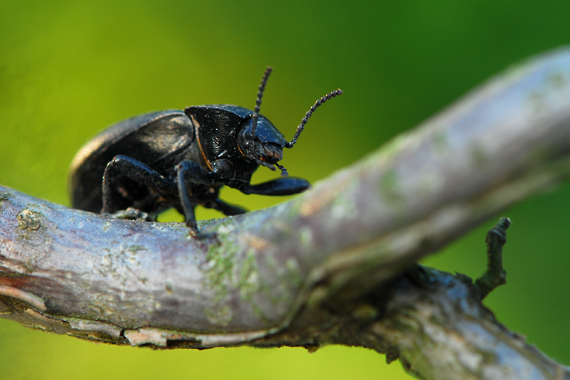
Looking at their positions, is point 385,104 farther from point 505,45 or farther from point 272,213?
point 272,213

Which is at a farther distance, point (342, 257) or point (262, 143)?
point (262, 143)

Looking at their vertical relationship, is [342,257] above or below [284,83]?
below

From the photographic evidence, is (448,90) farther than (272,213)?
Yes

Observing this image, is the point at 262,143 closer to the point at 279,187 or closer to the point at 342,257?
the point at 279,187

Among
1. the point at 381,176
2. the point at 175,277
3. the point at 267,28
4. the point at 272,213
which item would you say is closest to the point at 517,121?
the point at 381,176

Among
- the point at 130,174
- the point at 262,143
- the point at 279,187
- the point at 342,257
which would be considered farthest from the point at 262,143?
the point at 342,257

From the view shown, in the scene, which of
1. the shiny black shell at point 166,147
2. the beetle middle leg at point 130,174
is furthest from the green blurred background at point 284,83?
the beetle middle leg at point 130,174

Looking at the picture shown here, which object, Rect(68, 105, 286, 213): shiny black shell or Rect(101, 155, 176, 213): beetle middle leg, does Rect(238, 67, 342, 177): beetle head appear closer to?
Rect(68, 105, 286, 213): shiny black shell
